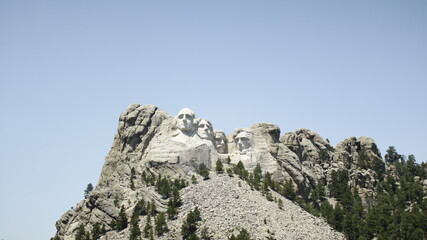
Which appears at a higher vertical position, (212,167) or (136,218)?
(212,167)

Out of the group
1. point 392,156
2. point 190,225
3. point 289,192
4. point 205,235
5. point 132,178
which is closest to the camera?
point 205,235

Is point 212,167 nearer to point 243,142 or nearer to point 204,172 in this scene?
point 204,172

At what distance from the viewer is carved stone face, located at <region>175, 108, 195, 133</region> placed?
269 feet

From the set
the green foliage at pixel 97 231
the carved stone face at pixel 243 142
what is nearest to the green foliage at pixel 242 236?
the green foliage at pixel 97 231

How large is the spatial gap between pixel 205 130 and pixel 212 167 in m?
4.65

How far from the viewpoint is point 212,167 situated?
81.6 m

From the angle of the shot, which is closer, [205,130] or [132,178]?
[132,178]

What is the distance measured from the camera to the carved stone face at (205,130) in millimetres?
83625

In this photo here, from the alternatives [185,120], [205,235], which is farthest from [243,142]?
[205,235]

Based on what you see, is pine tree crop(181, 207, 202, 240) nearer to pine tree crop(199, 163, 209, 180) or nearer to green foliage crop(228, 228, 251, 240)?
green foliage crop(228, 228, 251, 240)

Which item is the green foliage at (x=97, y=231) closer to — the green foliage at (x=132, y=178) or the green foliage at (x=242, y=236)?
the green foliage at (x=132, y=178)

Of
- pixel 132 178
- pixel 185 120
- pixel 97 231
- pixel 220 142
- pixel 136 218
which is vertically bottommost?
pixel 97 231

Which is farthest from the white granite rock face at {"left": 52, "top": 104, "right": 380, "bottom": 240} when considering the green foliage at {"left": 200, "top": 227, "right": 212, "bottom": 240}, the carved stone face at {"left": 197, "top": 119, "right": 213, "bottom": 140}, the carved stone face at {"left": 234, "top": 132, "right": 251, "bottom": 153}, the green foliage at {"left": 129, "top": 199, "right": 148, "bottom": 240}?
the green foliage at {"left": 129, "top": 199, "right": 148, "bottom": 240}

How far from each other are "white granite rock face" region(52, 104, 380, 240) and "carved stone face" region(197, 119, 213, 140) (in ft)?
0.36
